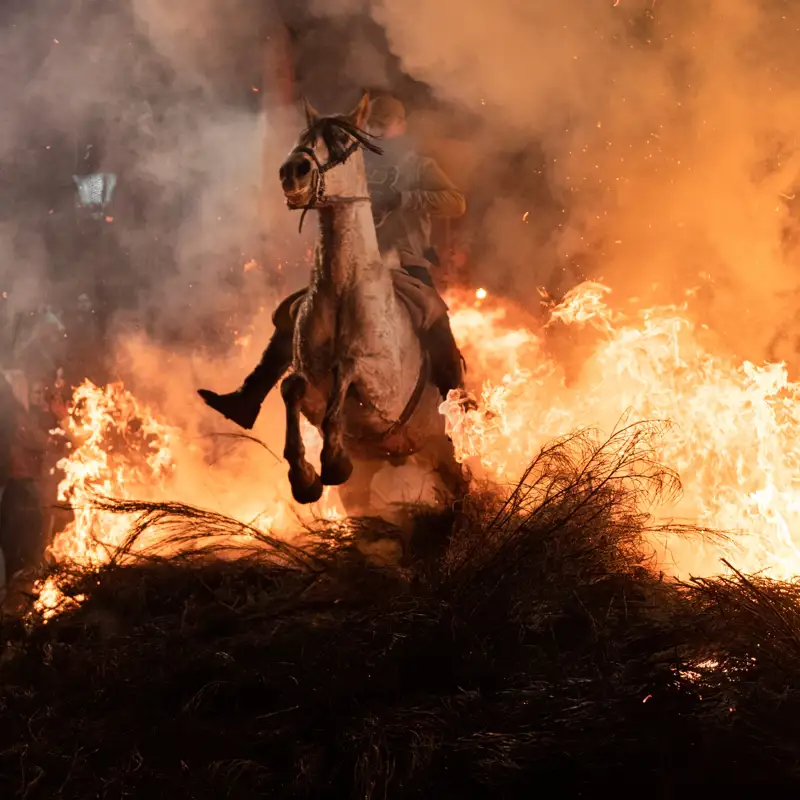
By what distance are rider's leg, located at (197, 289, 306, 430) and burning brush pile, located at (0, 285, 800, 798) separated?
0.81m

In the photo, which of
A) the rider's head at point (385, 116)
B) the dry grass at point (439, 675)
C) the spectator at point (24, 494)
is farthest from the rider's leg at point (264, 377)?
the spectator at point (24, 494)

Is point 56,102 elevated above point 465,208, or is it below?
above

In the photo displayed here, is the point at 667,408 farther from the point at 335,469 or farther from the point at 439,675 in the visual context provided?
the point at 439,675

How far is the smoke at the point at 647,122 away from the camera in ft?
14.8

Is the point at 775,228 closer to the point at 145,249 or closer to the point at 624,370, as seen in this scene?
the point at 624,370

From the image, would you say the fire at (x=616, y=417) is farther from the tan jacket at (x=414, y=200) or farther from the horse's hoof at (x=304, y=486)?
the tan jacket at (x=414, y=200)

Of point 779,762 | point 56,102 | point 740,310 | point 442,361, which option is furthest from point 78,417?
point 779,762

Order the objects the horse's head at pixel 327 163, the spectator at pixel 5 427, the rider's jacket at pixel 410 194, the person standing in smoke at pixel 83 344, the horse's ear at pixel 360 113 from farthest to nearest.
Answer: the spectator at pixel 5 427 → the person standing in smoke at pixel 83 344 → the rider's jacket at pixel 410 194 → the horse's ear at pixel 360 113 → the horse's head at pixel 327 163

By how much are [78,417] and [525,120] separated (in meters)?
3.67

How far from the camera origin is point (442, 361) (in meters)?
4.38

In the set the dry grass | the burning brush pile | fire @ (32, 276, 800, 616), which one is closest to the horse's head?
fire @ (32, 276, 800, 616)

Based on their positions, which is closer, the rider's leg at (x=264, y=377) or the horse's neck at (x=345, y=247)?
the horse's neck at (x=345, y=247)

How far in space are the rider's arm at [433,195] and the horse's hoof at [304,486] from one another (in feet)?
5.58

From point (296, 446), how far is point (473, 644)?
1.77 metres
